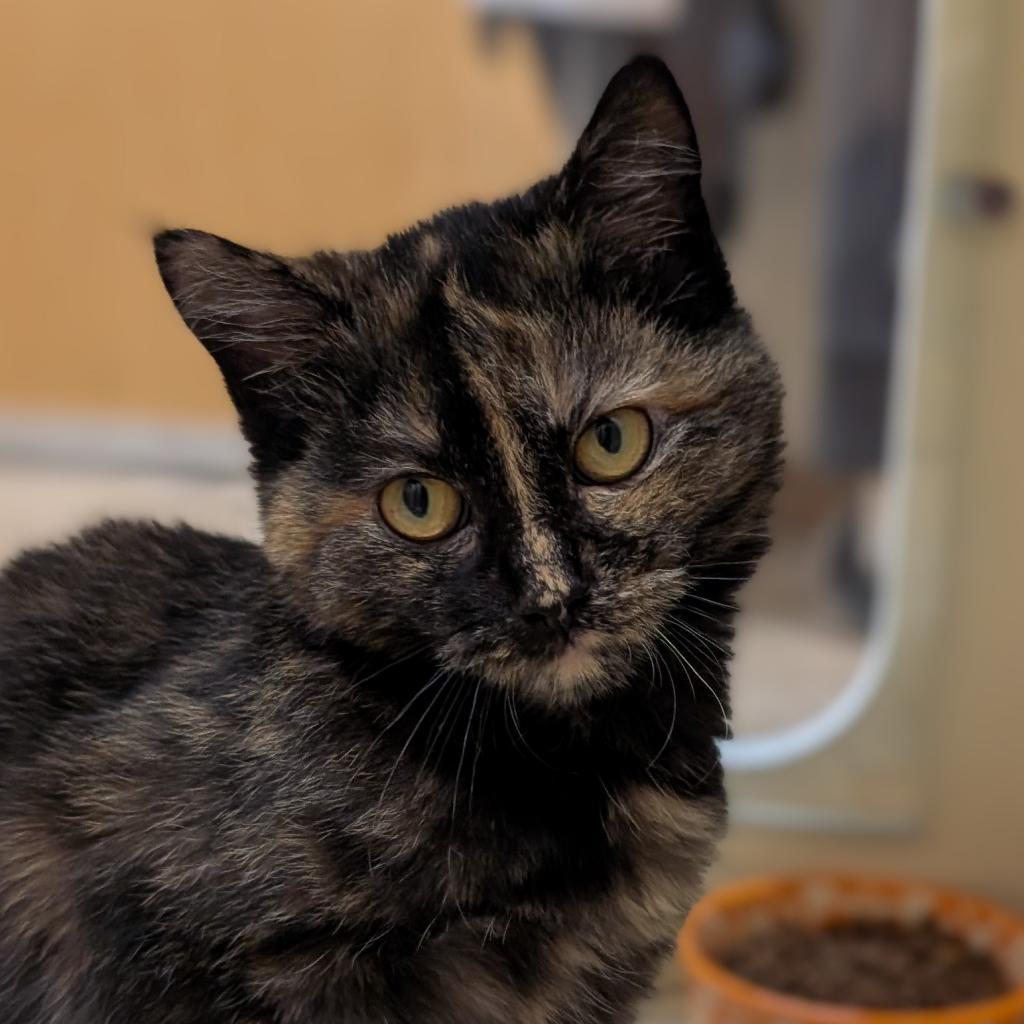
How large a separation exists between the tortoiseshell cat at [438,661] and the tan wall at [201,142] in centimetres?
67

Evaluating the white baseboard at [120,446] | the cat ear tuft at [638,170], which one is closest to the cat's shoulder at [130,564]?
the cat ear tuft at [638,170]

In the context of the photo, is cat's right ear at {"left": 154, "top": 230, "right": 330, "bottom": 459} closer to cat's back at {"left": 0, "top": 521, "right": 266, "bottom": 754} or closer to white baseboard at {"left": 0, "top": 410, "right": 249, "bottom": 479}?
cat's back at {"left": 0, "top": 521, "right": 266, "bottom": 754}

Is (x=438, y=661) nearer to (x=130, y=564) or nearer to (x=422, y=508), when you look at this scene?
(x=422, y=508)

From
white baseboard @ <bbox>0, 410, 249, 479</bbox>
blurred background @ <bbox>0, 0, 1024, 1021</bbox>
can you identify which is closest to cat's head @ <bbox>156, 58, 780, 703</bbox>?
blurred background @ <bbox>0, 0, 1024, 1021</bbox>

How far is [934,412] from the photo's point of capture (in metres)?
1.28

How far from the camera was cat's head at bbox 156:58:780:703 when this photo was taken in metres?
0.59

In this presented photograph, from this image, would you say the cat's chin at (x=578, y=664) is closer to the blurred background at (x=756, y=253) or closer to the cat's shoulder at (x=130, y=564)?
the cat's shoulder at (x=130, y=564)

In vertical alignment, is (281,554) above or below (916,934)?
above

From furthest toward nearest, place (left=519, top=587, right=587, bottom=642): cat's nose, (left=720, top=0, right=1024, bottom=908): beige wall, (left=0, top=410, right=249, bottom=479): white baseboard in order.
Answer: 1. (left=0, top=410, right=249, bottom=479): white baseboard
2. (left=720, top=0, right=1024, bottom=908): beige wall
3. (left=519, top=587, right=587, bottom=642): cat's nose

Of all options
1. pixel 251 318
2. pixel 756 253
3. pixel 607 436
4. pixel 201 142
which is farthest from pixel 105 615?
pixel 756 253

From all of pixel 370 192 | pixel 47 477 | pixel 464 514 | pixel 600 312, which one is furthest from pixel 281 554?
pixel 47 477

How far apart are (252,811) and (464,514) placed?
0.17 metres

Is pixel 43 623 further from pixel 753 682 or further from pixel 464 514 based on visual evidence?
pixel 753 682

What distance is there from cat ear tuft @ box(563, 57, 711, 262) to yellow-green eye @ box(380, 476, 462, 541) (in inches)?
6.1
